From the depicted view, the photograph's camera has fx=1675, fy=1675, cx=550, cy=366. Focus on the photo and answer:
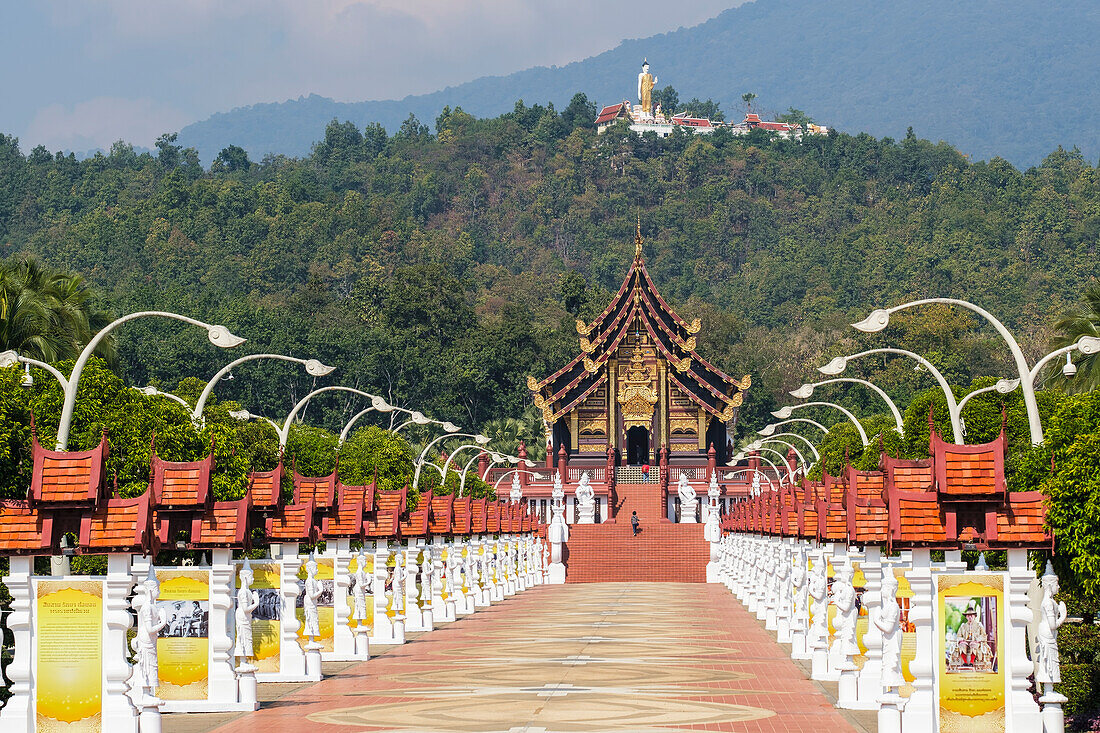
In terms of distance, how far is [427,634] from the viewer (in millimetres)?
40469

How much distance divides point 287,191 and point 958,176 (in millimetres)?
74102

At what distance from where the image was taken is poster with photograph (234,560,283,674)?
25.9m

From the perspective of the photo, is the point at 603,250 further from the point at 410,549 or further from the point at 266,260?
the point at 410,549

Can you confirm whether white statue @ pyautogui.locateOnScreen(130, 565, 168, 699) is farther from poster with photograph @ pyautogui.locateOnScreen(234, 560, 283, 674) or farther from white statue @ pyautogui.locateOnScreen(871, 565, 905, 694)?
white statue @ pyautogui.locateOnScreen(871, 565, 905, 694)

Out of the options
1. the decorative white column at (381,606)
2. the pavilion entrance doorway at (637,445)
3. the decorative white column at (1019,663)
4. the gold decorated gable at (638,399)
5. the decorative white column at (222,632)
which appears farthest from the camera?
the pavilion entrance doorway at (637,445)

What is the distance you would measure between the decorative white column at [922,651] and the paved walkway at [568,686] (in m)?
1.58

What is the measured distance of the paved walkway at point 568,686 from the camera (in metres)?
21.5

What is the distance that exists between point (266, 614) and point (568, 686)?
193 inches

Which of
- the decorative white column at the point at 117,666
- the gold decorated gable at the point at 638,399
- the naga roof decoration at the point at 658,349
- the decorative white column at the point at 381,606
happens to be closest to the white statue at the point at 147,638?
the decorative white column at the point at 117,666

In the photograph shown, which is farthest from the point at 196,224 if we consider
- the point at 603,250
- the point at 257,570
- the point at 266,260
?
the point at 257,570

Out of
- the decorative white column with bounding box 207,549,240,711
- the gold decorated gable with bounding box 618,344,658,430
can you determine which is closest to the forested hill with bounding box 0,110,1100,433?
the gold decorated gable with bounding box 618,344,658,430

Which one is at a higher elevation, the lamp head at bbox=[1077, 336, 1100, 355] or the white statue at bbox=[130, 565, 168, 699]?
the lamp head at bbox=[1077, 336, 1100, 355]

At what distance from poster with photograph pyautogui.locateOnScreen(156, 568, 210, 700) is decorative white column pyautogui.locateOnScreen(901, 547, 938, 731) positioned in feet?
31.8

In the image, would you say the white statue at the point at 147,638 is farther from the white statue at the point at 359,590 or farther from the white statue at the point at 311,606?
the white statue at the point at 359,590
